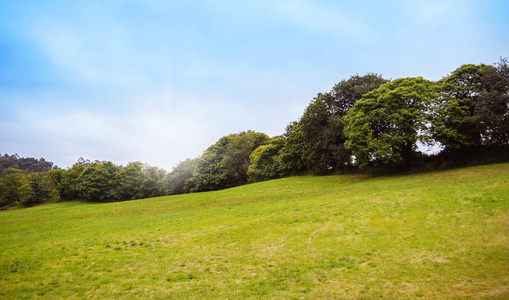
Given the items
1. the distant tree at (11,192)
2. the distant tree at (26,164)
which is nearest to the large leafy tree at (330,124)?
the distant tree at (11,192)

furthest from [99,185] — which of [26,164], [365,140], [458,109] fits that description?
[26,164]

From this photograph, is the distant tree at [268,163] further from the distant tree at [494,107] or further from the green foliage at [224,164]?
the distant tree at [494,107]

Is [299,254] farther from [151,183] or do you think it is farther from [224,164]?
[151,183]

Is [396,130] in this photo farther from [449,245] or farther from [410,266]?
[410,266]

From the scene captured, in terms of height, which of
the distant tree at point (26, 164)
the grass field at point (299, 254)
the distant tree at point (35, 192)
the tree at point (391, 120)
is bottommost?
the grass field at point (299, 254)

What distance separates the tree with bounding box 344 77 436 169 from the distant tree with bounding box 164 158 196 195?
167ft

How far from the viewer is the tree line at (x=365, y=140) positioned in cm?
3178

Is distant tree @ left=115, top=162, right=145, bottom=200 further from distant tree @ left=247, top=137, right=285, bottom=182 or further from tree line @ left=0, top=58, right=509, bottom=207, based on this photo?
distant tree @ left=247, top=137, right=285, bottom=182

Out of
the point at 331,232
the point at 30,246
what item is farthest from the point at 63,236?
the point at 331,232

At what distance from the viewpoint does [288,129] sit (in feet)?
210

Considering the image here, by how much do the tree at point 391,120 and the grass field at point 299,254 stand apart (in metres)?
10.9

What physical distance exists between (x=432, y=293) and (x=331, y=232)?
24.3 feet

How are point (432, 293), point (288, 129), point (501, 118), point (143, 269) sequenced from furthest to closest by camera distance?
point (288, 129), point (501, 118), point (143, 269), point (432, 293)

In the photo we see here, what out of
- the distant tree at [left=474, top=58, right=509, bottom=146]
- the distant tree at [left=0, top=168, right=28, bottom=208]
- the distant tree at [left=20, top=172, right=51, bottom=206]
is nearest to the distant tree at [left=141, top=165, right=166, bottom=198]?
the distant tree at [left=20, top=172, right=51, bottom=206]
